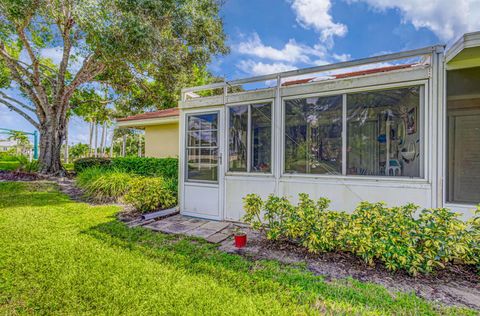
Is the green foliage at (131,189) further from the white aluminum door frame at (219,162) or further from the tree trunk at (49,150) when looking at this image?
the tree trunk at (49,150)

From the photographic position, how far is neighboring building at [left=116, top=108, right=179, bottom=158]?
11.2 m

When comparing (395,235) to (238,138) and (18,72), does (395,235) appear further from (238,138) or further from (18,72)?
(18,72)

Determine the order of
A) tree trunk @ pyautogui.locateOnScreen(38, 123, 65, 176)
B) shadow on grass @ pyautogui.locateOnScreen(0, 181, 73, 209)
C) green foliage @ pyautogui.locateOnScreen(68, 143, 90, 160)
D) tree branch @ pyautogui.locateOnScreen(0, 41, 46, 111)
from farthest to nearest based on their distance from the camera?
green foliage @ pyautogui.locateOnScreen(68, 143, 90, 160) → tree trunk @ pyautogui.locateOnScreen(38, 123, 65, 176) → tree branch @ pyautogui.locateOnScreen(0, 41, 46, 111) → shadow on grass @ pyautogui.locateOnScreen(0, 181, 73, 209)

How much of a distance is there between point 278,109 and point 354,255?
10.0 ft

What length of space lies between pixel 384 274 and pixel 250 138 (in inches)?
136

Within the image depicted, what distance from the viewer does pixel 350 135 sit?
14.9 ft

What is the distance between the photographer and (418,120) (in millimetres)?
4066

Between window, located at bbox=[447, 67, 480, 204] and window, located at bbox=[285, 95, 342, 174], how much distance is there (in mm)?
1646

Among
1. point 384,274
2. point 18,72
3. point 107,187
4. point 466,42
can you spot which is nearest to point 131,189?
point 107,187

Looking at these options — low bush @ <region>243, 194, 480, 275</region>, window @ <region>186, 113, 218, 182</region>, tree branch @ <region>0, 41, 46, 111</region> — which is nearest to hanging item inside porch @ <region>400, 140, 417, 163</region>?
low bush @ <region>243, 194, 480, 275</region>

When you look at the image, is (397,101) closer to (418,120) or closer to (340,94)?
(418,120)

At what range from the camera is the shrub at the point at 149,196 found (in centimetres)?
643

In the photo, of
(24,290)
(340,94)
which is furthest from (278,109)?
(24,290)

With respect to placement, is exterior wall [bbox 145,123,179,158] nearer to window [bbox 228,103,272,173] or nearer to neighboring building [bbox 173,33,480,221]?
neighboring building [bbox 173,33,480,221]
